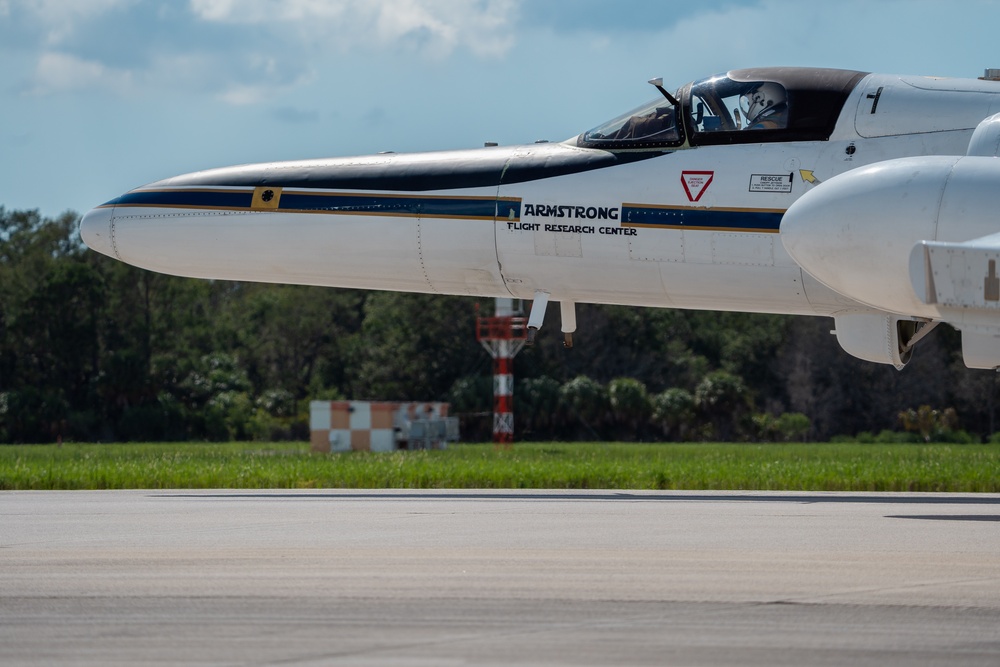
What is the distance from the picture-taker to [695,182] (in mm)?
13289

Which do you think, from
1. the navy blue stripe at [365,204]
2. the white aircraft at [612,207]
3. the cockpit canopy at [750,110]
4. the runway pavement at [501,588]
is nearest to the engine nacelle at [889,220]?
the white aircraft at [612,207]

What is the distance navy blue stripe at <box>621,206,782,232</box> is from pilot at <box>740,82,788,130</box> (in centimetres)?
93

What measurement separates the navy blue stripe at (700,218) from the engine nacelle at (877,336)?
1299mm

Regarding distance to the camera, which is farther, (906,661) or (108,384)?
(108,384)

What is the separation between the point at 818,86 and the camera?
43.4 ft

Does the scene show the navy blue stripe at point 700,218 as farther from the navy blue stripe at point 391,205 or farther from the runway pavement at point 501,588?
the runway pavement at point 501,588

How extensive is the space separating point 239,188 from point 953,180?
7724 mm

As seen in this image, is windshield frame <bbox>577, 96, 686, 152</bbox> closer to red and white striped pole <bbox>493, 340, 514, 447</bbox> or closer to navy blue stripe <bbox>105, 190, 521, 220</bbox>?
navy blue stripe <bbox>105, 190, 521, 220</bbox>

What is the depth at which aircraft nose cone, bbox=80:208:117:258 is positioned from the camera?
593 inches

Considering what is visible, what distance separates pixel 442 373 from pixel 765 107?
5443 centimetres

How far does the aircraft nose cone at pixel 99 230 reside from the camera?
593 inches

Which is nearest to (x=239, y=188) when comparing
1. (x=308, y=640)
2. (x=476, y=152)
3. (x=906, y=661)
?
(x=476, y=152)

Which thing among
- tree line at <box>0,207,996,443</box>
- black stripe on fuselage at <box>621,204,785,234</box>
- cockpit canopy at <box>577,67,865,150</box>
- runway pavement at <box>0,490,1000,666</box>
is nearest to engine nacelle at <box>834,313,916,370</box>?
black stripe on fuselage at <box>621,204,785,234</box>

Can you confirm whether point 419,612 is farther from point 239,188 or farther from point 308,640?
point 239,188
